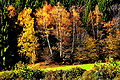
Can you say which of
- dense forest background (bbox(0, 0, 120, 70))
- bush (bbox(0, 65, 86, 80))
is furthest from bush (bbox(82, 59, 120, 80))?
dense forest background (bbox(0, 0, 120, 70))

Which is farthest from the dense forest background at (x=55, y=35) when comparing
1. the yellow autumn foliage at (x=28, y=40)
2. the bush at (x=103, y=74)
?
the bush at (x=103, y=74)

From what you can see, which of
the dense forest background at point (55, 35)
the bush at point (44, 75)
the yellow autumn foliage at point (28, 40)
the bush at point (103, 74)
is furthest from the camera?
the dense forest background at point (55, 35)

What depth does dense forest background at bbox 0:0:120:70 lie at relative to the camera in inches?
1411

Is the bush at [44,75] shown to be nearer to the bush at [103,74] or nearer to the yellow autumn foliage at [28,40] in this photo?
the bush at [103,74]

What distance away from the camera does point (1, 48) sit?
3531cm

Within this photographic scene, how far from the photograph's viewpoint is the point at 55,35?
38625 mm

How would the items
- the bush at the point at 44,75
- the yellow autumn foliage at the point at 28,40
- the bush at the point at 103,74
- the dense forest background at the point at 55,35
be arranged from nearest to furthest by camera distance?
the bush at the point at 103,74 < the bush at the point at 44,75 < the yellow autumn foliage at the point at 28,40 < the dense forest background at the point at 55,35

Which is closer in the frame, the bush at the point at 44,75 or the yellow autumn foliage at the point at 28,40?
the bush at the point at 44,75

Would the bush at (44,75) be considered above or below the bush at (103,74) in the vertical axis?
below

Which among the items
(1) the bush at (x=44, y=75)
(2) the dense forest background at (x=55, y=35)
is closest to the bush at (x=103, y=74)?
(1) the bush at (x=44, y=75)

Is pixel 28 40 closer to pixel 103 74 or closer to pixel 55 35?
pixel 55 35

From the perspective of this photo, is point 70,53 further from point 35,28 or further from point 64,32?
point 35,28

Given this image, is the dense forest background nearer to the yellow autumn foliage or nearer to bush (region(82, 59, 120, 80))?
the yellow autumn foliage

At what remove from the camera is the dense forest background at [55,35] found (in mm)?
35844
